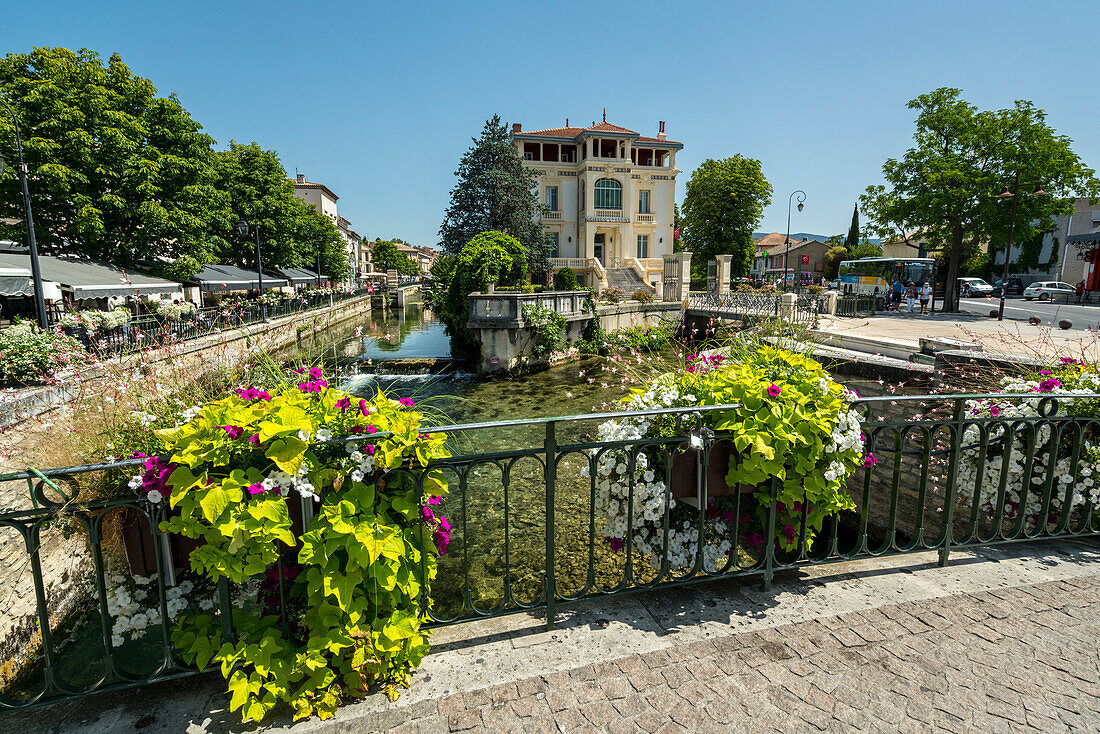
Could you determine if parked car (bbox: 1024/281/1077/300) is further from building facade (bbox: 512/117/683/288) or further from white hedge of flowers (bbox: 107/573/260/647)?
white hedge of flowers (bbox: 107/573/260/647)

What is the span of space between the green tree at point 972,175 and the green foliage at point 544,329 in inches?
693

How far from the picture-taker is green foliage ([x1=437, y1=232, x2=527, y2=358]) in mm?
21078

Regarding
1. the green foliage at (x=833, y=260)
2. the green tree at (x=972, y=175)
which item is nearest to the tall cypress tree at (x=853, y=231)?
the green foliage at (x=833, y=260)

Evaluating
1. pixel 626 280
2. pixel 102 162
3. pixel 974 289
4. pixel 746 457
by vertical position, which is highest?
pixel 102 162

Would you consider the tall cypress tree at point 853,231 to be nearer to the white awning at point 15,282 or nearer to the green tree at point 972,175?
the green tree at point 972,175

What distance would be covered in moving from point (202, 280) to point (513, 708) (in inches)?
1137

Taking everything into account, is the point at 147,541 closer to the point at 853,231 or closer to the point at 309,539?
the point at 309,539

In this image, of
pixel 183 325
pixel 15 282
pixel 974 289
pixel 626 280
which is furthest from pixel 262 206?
pixel 974 289

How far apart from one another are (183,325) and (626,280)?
90.8ft

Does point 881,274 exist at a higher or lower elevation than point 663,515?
higher

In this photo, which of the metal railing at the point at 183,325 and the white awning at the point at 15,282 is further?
the white awning at the point at 15,282

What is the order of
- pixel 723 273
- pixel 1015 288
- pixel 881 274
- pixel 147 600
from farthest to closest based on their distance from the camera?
pixel 1015 288, pixel 881 274, pixel 723 273, pixel 147 600

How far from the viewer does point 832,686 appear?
2434 mm

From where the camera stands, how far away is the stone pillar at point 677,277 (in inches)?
1189
